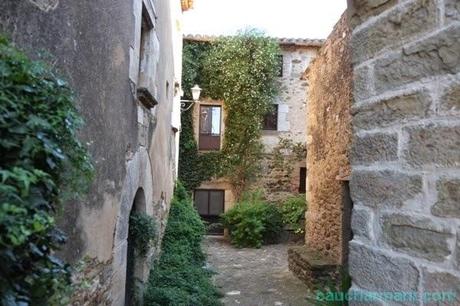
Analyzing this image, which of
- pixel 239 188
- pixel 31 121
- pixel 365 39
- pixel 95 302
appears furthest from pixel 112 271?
pixel 239 188

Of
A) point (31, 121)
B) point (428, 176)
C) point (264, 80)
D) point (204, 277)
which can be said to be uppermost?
point (264, 80)

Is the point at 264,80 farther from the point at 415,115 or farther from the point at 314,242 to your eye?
the point at 415,115

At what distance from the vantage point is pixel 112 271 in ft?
12.1

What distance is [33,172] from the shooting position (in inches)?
49.6

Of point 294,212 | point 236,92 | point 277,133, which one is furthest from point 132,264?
point 277,133

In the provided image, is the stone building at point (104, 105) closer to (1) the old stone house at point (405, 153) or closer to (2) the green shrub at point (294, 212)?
(1) the old stone house at point (405, 153)

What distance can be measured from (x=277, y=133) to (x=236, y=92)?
2.02 meters

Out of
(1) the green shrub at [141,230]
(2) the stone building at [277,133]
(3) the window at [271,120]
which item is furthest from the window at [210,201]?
(1) the green shrub at [141,230]

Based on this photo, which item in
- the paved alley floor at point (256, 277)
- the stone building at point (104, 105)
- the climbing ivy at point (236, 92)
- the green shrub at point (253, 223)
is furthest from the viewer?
the climbing ivy at point (236, 92)

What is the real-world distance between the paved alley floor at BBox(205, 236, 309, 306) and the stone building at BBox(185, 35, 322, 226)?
7.34ft

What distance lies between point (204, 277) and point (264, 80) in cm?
901

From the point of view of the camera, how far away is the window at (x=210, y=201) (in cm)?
1469

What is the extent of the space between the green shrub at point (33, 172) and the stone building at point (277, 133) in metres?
13.0

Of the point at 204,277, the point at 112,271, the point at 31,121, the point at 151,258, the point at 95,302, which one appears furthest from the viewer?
the point at 204,277
